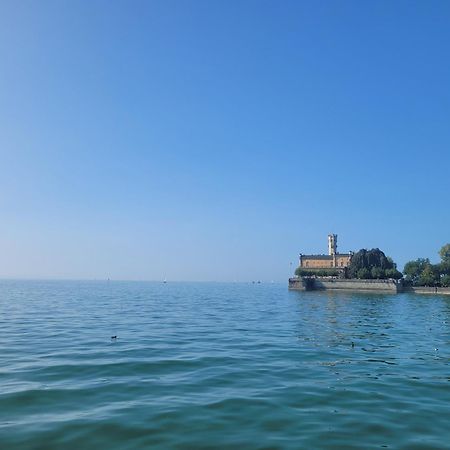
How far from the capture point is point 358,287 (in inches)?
5276

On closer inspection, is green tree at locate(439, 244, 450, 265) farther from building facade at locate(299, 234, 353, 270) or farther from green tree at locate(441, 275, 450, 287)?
building facade at locate(299, 234, 353, 270)

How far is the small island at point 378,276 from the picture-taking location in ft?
417

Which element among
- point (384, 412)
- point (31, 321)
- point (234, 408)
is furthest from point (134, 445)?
point (31, 321)

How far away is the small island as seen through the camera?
127250 mm

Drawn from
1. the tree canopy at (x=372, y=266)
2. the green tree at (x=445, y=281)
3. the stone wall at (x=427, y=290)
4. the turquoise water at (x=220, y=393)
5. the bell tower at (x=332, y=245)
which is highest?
the bell tower at (x=332, y=245)

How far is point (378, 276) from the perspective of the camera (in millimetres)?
139375

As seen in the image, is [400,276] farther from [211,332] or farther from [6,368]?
[6,368]

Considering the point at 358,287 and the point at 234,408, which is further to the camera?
the point at 358,287

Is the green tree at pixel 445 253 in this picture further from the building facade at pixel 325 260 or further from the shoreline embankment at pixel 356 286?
the building facade at pixel 325 260

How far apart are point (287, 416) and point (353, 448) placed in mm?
2263

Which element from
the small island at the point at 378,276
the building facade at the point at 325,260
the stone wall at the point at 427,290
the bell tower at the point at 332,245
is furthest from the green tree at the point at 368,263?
the bell tower at the point at 332,245

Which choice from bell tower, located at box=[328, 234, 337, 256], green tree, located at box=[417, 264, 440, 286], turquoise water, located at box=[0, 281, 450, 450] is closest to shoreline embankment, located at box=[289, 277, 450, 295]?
green tree, located at box=[417, 264, 440, 286]

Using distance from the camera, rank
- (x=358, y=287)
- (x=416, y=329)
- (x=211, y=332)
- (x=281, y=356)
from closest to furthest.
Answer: (x=281, y=356) → (x=211, y=332) → (x=416, y=329) → (x=358, y=287)

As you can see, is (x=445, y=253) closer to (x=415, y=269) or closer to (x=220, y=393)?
(x=415, y=269)
